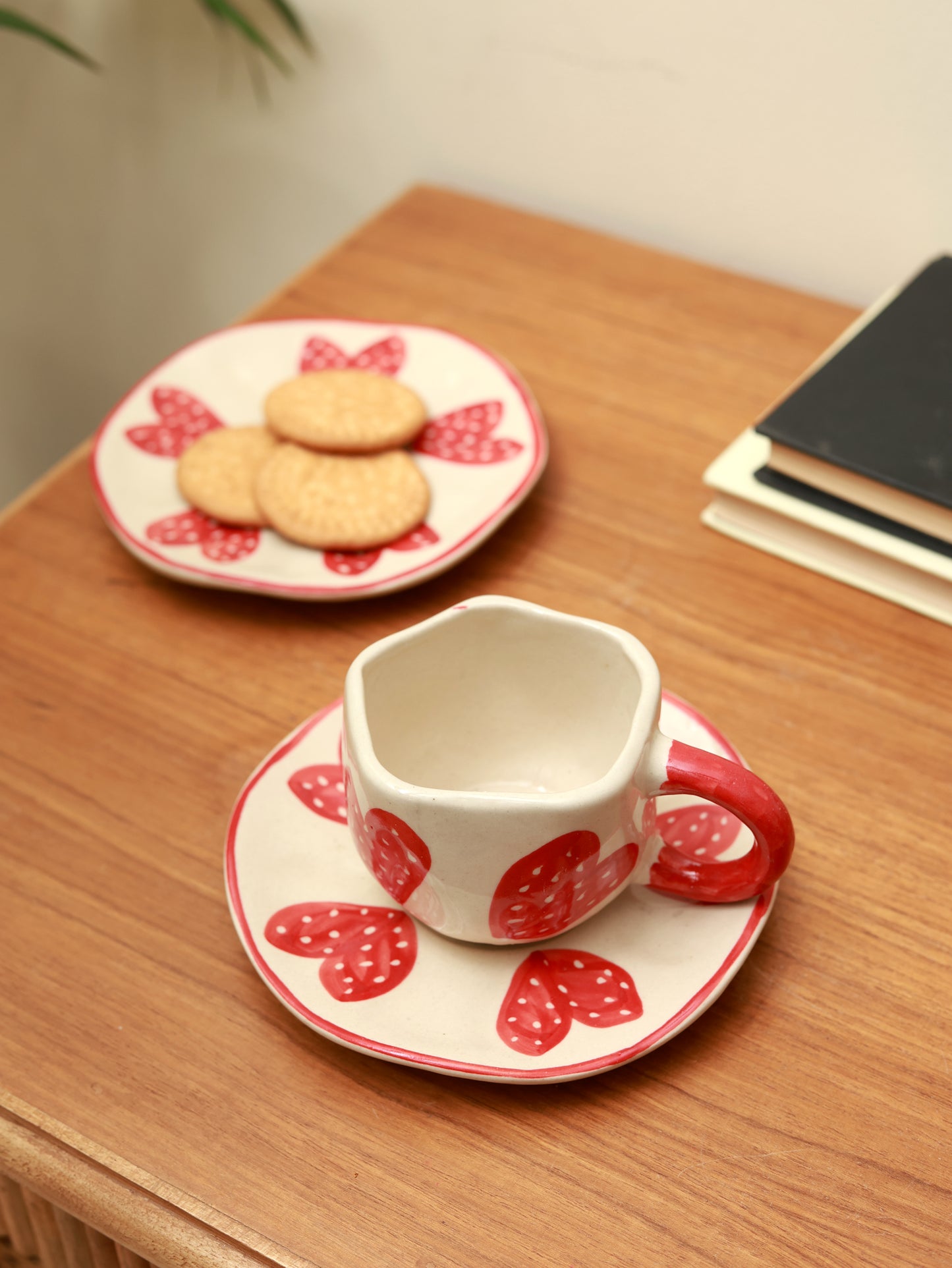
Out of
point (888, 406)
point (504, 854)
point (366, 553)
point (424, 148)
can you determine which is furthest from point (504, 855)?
point (424, 148)

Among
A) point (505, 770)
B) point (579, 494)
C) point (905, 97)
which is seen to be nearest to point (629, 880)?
point (505, 770)

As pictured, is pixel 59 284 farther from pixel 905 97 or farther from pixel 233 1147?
pixel 233 1147

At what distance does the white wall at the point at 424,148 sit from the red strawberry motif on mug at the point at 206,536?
1.62 feet

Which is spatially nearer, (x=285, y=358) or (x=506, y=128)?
(x=285, y=358)

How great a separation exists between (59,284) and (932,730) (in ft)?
3.48

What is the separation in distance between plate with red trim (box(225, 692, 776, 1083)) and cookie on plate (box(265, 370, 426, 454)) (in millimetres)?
240

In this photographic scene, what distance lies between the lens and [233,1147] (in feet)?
1.48

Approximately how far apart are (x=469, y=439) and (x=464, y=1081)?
41cm

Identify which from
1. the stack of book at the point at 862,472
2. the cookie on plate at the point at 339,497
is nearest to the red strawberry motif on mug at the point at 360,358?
the cookie on plate at the point at 339,497

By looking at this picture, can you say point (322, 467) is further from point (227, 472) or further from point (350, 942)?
point (350, 942)

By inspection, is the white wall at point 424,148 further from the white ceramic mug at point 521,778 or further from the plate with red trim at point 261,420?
the white ceramic mug at point 521,778

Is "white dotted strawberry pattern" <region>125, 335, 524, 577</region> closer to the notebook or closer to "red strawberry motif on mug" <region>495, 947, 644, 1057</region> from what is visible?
the notebook

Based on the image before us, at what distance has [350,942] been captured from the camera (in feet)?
1.61

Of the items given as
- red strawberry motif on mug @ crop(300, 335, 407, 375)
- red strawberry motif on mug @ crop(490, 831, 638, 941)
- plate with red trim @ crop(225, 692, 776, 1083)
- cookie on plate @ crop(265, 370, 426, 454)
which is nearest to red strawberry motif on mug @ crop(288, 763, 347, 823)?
plate with red trim @ crop(225, 692, 776, 1083)
